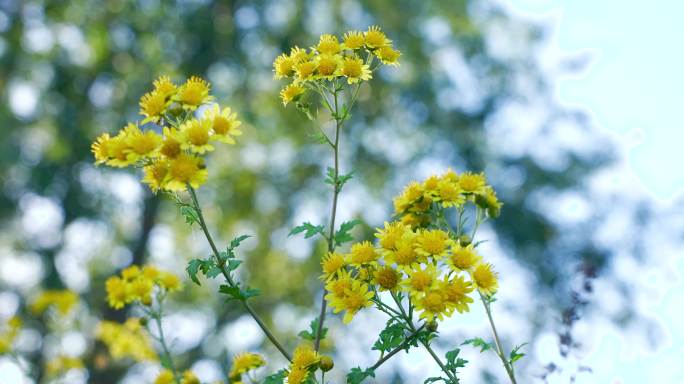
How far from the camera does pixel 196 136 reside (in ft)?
6.29

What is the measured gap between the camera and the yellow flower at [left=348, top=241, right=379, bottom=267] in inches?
79.1

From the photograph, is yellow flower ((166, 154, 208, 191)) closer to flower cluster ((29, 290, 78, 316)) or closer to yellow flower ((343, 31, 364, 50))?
yellow flower ((343, 31, 364, 50))

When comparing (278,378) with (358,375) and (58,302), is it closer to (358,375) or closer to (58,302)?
(358,375)

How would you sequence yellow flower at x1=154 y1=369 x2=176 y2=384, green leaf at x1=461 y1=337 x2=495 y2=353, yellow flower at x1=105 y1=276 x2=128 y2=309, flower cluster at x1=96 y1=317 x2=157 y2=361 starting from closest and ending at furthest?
green leaf at x1=461 y1=337 x2=495 y2=353 → yellow flower at x1=154 y1=369 x2=176 y2=384 → yellow flower at x1=105 y1=276 x2=128 y2=309 → flower cluster at x1=96 y1=317 x2=157 y2=361

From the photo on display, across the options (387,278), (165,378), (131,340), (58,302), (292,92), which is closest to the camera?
(387,278)

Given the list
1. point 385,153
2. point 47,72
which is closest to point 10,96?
point 47,72

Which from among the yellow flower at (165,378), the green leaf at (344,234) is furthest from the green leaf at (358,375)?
the yellow flower at (165,378)

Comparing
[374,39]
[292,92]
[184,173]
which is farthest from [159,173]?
[374,39]

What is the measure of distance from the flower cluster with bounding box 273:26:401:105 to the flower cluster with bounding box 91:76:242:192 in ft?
1.22

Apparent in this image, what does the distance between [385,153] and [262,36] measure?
2345 millimetres

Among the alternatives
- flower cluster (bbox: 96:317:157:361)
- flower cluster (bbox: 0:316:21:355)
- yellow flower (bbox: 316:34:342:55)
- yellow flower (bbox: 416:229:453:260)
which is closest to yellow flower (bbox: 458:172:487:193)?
yellow flower (bbox: 416:229:453:260)

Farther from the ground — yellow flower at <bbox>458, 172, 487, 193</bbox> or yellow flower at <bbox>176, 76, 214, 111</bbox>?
yellow flower at <bbox>458, 172, 487, 193</bbox>

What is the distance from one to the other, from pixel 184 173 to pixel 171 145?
9 centimetres

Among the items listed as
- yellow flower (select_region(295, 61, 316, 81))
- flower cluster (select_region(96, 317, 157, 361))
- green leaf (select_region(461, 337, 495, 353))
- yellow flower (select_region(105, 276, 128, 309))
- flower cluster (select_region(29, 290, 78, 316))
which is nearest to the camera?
green leaf (select_region(461, 337, 495, 353))
